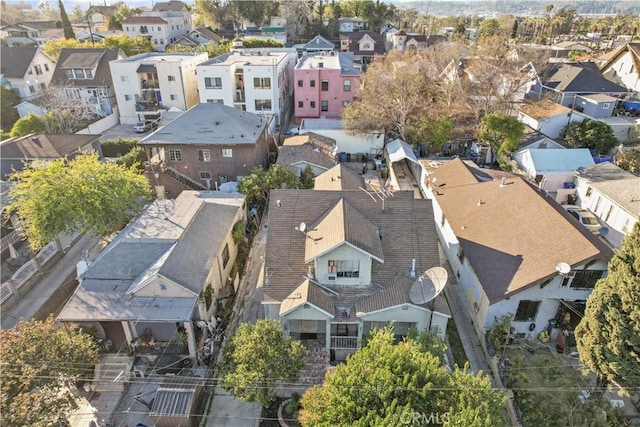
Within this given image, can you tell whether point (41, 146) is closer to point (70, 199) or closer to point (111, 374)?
point (70, 199)

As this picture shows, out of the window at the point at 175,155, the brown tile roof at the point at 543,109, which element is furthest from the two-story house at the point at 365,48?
the window at the point at 175,155

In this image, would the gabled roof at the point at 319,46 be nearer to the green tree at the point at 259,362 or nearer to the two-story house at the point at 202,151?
the two-story house at the point at 202,151

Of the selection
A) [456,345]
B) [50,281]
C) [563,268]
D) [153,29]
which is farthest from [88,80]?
[563,268]

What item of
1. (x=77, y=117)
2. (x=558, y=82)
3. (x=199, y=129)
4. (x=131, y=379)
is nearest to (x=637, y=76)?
(x=558, y=82)

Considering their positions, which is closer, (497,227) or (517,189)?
(497,227)

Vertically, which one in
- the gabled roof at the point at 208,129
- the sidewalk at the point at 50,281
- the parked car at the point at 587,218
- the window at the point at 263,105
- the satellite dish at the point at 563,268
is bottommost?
the sidewalk at the point at 50,281

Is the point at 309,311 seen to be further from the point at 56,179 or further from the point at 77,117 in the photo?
the point at 77,117
